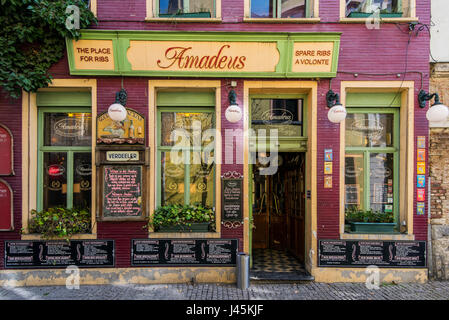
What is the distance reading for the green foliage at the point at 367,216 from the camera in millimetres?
5977

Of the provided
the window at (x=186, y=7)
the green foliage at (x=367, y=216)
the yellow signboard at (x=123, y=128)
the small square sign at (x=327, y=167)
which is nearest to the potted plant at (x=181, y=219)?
the yellow signboard at (x=123, y=128)

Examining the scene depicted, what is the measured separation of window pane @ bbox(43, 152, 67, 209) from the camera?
611 cm

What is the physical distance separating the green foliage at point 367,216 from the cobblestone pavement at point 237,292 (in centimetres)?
134

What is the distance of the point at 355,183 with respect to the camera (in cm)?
629

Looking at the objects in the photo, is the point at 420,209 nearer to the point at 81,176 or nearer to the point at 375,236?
the point at 375,236

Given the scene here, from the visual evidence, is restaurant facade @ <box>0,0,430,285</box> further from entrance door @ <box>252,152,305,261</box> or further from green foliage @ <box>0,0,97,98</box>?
entrance door @ <box>252,152,305,261</box>

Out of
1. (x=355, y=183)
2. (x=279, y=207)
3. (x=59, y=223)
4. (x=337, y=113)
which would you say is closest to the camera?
(x=337, y=113)

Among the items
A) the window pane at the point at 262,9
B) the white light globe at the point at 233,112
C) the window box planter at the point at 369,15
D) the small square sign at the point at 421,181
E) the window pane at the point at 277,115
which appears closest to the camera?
the white light globe at the point at 233,112

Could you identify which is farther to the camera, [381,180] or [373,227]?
[381,180]

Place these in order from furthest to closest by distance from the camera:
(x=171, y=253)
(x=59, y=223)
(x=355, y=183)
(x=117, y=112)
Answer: (x=355, y=183), (x=171, y=253), (x=59, y=223), (x=117, y=112)

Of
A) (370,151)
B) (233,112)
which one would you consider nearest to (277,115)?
(233,112)

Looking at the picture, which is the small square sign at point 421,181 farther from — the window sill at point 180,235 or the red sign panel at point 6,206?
the red sign panel at point 6,206

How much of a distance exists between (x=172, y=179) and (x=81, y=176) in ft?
6.62

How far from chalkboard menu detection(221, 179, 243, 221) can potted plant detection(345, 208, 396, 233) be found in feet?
8.20
